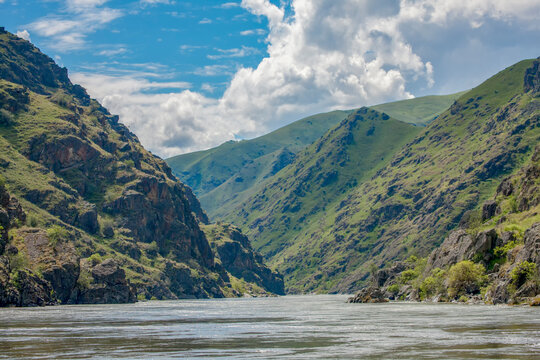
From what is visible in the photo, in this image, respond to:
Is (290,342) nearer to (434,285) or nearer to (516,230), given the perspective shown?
(516,230)

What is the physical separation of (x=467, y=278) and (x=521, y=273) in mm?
35685

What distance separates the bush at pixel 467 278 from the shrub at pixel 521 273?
30774mm

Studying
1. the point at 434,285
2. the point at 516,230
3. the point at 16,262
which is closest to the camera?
the point at 16,262

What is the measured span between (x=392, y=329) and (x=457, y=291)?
316 ft

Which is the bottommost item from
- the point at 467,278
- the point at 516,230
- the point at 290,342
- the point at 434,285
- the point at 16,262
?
the point at 434,285

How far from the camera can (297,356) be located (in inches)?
1944

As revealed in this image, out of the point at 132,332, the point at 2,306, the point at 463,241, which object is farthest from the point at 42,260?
the point at 463,241

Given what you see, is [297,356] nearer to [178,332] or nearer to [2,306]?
[178,332]

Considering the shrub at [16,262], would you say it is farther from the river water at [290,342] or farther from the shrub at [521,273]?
the shrub at [521,273]

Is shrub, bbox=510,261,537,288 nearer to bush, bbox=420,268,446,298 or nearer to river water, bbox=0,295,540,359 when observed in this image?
river water, bbox=0,295,540,359

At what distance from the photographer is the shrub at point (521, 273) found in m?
124

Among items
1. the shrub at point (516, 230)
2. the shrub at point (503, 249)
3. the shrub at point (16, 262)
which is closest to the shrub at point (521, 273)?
the shrub at point (503, 249)

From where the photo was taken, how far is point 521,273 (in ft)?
413

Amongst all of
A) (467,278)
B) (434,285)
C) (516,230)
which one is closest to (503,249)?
(516,230)
